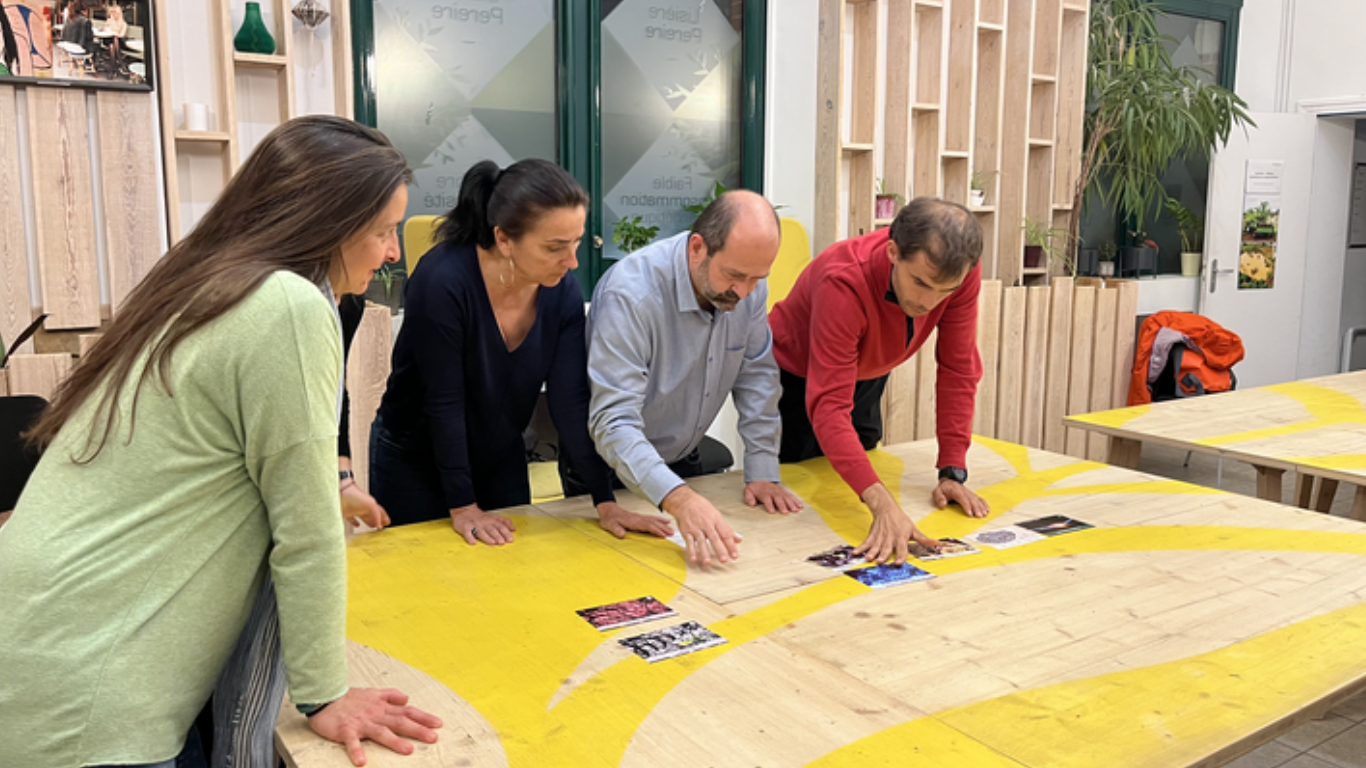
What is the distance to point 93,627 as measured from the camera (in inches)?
45.8

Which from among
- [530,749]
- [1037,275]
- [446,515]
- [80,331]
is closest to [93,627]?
[530,749]

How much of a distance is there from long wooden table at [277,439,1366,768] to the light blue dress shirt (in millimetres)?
189

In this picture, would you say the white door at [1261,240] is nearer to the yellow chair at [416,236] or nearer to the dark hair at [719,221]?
the yellow chair at [416,236]

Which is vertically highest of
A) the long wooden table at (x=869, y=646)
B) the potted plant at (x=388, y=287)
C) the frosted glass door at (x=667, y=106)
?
the frosted glass door at (x=667, y=106)

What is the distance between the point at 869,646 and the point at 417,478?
4.04 ft

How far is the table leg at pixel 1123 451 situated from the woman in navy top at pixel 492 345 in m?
2.15

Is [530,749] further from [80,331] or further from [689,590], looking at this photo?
[80,331]

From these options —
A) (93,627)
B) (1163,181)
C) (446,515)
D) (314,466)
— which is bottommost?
(446,515)

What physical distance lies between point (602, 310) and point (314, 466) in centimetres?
116

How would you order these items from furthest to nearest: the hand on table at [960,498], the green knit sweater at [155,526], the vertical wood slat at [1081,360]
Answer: the vertical wood slat at [1081,360] → the hand on table at [960,498] → the green knit sweater at [155,526]

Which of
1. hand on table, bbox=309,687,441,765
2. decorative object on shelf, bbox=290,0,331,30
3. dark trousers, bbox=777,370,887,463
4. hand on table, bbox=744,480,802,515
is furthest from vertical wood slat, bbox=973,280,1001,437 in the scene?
hand on table, bbox=309,687,441,765

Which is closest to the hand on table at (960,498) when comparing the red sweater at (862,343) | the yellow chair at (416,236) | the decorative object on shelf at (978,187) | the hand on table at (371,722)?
the red sweater at (862,343)

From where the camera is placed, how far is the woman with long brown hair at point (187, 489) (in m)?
1.16

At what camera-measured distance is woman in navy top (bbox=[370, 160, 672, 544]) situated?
209 centimetres
